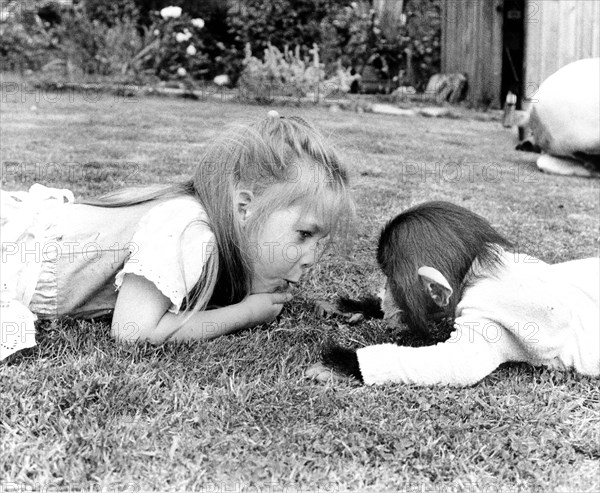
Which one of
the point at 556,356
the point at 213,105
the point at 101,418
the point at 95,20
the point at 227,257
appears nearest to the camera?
the point at 101,418

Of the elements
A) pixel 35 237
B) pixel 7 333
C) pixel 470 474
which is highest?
pixel 35 237

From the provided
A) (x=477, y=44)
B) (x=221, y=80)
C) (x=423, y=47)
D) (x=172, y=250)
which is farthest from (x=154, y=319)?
(x=423, y=47)

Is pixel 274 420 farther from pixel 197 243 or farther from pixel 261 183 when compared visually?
pixel 261 183

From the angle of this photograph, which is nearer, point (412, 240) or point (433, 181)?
point (412, 240)

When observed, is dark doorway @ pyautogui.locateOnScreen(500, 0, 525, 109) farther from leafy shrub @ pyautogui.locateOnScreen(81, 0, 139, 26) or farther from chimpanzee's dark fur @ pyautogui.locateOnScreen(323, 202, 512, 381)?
chimpanzee's dark fur @ pyautogui.locateOnScreen(323, 202, 512, 381)

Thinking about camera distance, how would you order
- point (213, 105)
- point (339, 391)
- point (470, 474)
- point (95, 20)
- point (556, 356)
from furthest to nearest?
point (95, 20) < point (213, 105) < point (556, 356) < point (339, 391) < point (470, 474)

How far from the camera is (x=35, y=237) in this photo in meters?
2.79

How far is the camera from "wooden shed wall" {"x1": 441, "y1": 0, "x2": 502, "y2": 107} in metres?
10.9

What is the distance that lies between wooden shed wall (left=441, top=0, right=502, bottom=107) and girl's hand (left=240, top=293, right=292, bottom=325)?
8.81 m

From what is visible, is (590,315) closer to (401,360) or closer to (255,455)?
(401,360)

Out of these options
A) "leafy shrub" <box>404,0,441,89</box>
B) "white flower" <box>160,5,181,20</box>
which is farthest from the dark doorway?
"white flower" <box>160,5,181,20</box>

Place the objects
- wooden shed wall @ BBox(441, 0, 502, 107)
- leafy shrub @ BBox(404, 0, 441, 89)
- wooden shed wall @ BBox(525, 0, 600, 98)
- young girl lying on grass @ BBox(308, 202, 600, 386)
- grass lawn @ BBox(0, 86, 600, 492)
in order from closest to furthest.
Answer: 1. grass lawn @ BBox(0, 86, 600, 492)
2. young girl lying on grass @ BBox(308, 202, 600, 386)
3. wooden shed wall @ BBox(525, 0, 600, 98)
4. wooden shed wall @ BBox(441, 0, 502, 107)
5. leafy shrub @ BBox(404, 0, 441, 89)

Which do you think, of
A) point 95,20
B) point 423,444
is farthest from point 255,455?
point 95,20

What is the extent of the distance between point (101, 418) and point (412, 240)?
1.09 m
